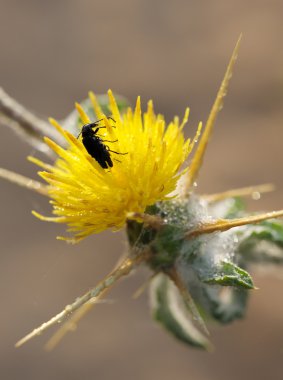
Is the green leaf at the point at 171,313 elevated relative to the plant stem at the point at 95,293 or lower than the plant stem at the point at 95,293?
elevated

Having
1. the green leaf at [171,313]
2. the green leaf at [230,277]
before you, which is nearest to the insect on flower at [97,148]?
the green leaf at [230,277]

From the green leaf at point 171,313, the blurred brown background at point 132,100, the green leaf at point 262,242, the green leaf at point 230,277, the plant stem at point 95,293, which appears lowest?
the plant stem at point 95,293

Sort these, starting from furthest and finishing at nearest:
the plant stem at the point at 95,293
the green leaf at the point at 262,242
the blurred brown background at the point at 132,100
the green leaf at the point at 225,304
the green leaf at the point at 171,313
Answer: the blurred brown background at the point at 132,100 < the green leaf at the point at 171,313 < the green leaf at the point at 225,304 < the green leaf at the point at 262,242 < the plant stem at the point at 95,293

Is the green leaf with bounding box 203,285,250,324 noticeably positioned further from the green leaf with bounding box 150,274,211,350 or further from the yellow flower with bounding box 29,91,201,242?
the yellow flower with bounding box 29,91,201,242

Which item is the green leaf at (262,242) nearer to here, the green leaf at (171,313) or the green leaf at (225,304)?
the green leaf at (225,304)

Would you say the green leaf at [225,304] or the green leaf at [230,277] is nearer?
the green leaf at [230,277]

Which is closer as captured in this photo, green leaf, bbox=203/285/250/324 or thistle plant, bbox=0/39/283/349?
thistle plant, bbox=0/39/283/349

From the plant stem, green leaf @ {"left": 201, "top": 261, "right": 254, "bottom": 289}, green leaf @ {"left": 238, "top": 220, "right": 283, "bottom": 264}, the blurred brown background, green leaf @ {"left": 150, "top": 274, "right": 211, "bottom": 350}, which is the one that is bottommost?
the plant stem

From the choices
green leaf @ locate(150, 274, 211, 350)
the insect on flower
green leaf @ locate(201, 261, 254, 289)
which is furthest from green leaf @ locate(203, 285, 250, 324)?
the insect on flower
